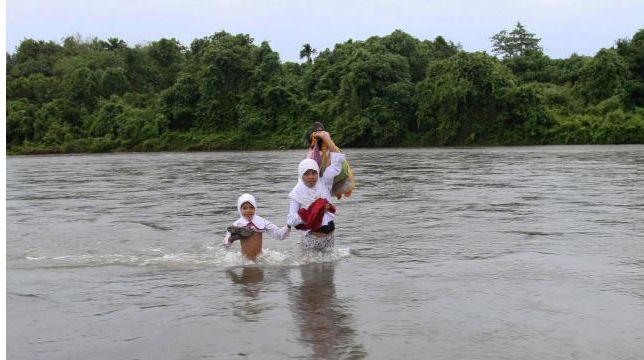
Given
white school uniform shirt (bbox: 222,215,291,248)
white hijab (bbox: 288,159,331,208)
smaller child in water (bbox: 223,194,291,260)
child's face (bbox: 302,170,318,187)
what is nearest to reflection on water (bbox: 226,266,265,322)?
smaller child in water (bbox: 223,194,291,260)

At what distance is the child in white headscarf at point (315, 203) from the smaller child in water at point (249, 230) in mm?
212

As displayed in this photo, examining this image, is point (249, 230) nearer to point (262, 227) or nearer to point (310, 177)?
point (262, 227)

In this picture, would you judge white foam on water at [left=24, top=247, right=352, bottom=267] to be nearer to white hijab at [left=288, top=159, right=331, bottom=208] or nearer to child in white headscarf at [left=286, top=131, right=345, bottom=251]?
child in white headscarf at [left=286, top=131, right=345, bottom=251]

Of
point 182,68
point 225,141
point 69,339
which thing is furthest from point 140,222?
point 182,68

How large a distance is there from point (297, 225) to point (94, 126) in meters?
55.2

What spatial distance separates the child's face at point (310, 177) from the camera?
6.92 meters

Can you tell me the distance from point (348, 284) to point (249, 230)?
1.40 meters

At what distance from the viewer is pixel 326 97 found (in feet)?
189

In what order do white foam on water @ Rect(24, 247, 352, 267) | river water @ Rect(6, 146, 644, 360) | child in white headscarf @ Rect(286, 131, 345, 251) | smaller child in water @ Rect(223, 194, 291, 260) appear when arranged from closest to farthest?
river water @ Rect(6, 146, 644, 360) < child in white headscarf @ Rect(286, 131, 345, 251) < smaller child in water @ Rect(223, 194, 291, 260) < white foam on water @ Rect(24, 247, 352, 267)

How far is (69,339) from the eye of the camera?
4.48 m

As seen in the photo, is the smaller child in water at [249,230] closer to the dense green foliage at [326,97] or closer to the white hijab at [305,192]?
the white hijab at [305,192]

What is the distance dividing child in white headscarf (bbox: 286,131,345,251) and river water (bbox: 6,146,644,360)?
0.21 metres

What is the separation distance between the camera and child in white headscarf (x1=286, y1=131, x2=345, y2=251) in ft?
22.5

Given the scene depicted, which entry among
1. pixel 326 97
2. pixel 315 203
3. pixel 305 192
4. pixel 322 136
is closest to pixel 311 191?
pixel 305 192
